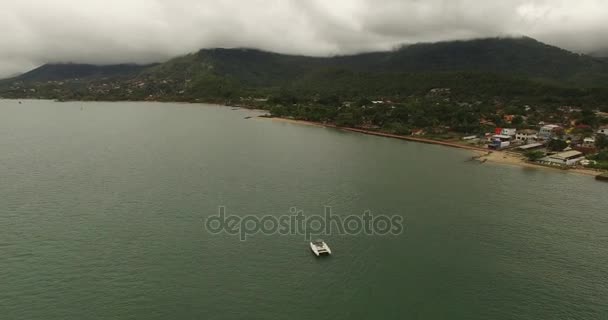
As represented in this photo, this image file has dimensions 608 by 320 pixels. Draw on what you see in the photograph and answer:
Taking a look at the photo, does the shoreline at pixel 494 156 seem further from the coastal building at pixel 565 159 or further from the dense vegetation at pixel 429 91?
Result: the dense vegetation at pixel 429 91

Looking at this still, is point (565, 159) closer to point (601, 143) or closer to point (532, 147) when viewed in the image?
point (532, 147)

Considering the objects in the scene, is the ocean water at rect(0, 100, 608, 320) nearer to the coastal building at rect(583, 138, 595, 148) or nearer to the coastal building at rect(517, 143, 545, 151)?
the coastal building at rect(517, 143, 545, 151)

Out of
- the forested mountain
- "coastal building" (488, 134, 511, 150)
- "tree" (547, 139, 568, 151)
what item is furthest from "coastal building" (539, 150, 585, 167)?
the forested mountain

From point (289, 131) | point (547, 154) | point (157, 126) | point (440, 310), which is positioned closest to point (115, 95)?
point (157, 126)

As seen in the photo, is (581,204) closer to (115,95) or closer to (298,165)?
(298,165)

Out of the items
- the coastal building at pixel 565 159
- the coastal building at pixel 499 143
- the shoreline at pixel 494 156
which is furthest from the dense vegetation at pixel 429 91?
the coastal building at pixel 565 159

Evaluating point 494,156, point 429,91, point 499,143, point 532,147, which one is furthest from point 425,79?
point 494,156
